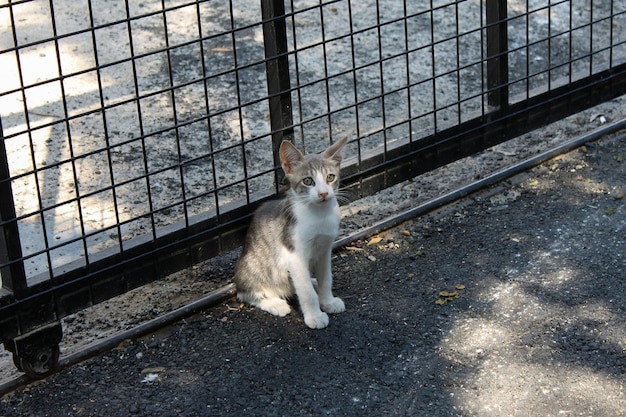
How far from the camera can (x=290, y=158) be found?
403 cm

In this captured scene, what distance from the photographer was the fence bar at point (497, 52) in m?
4.99

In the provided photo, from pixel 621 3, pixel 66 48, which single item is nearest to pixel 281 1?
pixel 66 48

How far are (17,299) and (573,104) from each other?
3137 millimetres

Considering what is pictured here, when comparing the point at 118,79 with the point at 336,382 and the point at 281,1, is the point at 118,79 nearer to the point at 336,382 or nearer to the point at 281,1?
the point at 281,1

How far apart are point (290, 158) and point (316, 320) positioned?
0.67 m

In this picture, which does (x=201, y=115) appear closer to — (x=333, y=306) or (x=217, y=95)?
(x=217, y=95)

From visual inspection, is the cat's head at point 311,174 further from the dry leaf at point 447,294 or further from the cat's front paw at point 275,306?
the dry leaf at point 447,294

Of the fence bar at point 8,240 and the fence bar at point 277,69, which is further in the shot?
the fence bar at point 277,69

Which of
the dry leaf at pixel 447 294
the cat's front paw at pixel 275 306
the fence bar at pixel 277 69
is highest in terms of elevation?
the fence bar at pixel 277 69

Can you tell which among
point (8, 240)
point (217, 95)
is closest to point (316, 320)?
point (8, 240)

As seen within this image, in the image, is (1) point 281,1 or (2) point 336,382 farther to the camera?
(1) point 281,1

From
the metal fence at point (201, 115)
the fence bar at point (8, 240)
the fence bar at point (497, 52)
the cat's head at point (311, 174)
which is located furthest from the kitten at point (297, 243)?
the fence bar at point (497, 52)

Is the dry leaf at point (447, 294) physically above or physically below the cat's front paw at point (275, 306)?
below

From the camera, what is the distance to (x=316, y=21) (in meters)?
7.20
